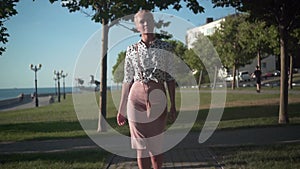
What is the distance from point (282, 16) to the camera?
1106 centimetres

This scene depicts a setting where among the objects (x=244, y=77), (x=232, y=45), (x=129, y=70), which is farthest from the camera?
(x=244, y=77)

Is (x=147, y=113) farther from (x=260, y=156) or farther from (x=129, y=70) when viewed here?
(x=260, y=156)

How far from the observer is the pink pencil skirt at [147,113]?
167 inches

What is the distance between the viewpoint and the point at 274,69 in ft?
239

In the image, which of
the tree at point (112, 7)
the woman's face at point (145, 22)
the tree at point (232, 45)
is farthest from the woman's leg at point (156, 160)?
the tree at point (232, 45)

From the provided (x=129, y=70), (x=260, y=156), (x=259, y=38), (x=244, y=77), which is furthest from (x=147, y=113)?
(x=244, y=77)

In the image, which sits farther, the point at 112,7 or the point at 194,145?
the point at 112,7

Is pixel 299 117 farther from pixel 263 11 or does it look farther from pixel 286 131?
pixel 263 11

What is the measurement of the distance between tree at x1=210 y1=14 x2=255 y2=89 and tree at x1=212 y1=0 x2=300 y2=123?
2602cm

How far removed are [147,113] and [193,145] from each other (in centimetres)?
459

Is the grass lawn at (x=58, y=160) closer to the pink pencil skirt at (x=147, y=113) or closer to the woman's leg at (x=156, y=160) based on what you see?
the woman's leg at (x=156, y=160)

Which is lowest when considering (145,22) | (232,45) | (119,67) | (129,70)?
(129,70)

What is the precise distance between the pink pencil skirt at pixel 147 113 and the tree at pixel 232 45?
3394cm

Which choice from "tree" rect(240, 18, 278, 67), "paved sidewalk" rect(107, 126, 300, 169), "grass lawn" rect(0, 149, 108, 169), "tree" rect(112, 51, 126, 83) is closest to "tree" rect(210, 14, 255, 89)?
"tree" rect(240, 18, 278, 67)
